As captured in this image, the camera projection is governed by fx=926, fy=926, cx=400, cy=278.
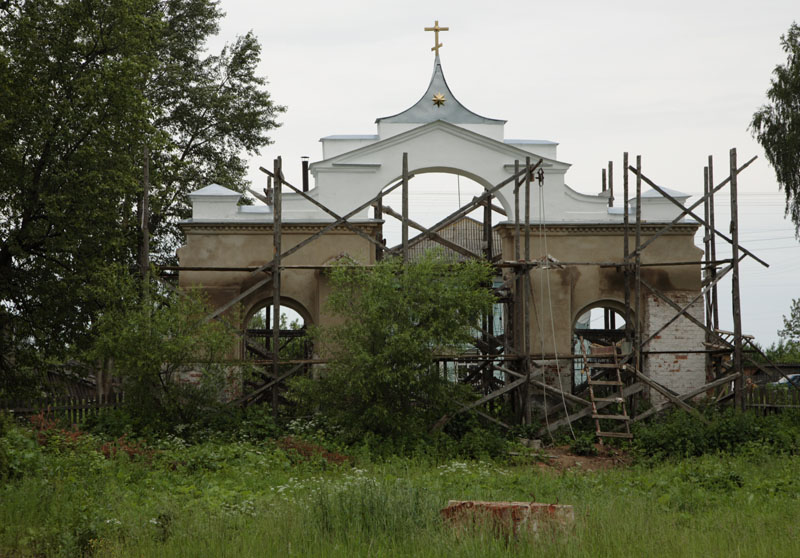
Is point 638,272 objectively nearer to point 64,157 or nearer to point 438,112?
point 438,112

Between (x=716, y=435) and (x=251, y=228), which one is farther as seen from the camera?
(x=251, y=228)

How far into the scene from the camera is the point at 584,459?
19.7 metres

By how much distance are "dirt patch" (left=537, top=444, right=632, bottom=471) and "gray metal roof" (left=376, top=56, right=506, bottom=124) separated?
Answer: 9097 mm

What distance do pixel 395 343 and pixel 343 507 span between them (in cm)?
866

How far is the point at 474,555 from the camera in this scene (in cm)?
890

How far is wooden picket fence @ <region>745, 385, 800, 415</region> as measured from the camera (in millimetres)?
21844

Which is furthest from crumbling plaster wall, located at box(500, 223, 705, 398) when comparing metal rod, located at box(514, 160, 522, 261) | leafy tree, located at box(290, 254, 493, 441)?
leafy tree, located at box(290, 254, 493, 441)

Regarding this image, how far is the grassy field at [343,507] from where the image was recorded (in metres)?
9.48

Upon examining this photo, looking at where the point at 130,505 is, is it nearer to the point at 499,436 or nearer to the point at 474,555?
the point at 474,555

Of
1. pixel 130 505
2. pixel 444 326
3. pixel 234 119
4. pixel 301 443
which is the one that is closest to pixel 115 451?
pixel 301 443

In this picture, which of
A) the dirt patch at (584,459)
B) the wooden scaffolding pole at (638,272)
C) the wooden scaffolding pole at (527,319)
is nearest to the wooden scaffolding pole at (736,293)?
the wooden scaffolding pole at (638,272)

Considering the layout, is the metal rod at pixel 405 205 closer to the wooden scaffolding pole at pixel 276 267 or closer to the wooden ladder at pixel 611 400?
the wooden scaffolding pole at pixel 276 267

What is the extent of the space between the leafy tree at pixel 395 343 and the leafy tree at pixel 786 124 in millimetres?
12488

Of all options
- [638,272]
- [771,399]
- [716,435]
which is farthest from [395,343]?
[771,399]
